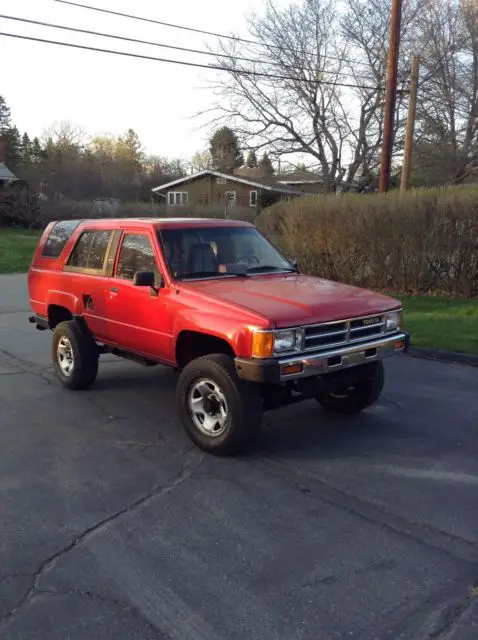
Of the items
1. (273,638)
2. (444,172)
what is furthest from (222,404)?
(444,172)

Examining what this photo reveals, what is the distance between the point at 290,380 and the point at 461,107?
Answer: 33700 millimetres

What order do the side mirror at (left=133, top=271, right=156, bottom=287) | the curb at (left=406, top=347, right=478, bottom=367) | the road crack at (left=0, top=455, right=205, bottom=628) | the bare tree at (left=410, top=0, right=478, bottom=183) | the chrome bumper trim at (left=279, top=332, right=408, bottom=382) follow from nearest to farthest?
the road crack at (left=0, top=455, right=205, bottom=628), the chrome bumper trim at (left=279, top=332, right=408, bottom=382), the side mirror at (left=133, top=271, right=156, bottom=287), the curb at (left=406, top=347, right=478, bottom=367), the bare tree at (left=410, top=0, right=478, bottom=183)

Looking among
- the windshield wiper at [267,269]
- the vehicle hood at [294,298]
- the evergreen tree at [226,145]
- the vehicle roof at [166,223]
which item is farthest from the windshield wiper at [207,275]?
the evergreen tree at [226,145]

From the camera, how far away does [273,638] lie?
9.57 feet

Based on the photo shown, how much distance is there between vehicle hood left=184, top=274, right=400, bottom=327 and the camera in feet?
16.3

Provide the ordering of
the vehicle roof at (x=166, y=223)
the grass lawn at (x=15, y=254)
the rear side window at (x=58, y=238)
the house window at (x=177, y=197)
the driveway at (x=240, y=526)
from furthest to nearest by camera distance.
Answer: the house window at (x=177, y=197)
the grass lawn at (x=15, y=254)
the rear side window at (x=58, y=238)
the vehicle roof at (x=166, y=223)
the driveway at (x=240, y=526)

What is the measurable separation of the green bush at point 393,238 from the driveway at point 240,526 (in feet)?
22.3

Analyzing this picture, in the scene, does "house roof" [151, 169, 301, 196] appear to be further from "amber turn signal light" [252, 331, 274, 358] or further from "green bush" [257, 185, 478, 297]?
"amber turn signal light" [252, 331, 274, 358]

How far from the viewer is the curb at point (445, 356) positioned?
28.0 ft

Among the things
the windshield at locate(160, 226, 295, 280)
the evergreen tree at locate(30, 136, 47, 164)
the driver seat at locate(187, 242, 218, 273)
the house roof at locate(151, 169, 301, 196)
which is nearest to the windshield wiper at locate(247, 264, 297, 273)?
the windshield at locate(160, 226, 295, 280)

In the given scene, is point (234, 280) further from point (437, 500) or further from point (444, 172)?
point (444, 172)

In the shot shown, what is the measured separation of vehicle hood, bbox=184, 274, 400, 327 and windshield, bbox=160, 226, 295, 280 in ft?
0.65

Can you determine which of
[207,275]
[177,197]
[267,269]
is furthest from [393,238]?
[177,197]

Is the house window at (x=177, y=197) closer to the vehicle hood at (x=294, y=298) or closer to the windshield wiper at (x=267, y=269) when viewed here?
the windshield wiper at (x=267, y=269)
